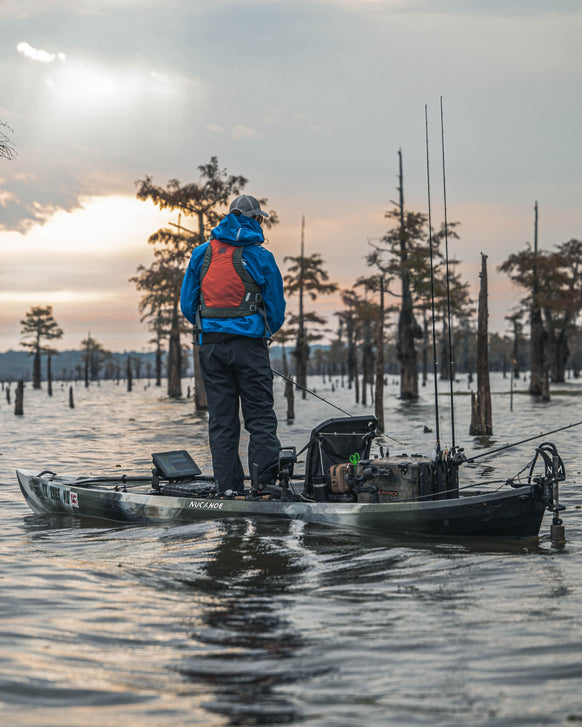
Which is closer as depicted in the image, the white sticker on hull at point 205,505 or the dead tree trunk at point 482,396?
the white sticker on hull at point 205,505

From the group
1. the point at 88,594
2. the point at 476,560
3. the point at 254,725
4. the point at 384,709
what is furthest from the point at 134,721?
the point at 476,560

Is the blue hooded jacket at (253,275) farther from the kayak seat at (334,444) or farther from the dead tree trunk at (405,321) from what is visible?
the dead tree trunk at (405,321)

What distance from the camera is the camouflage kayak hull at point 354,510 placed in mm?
6742

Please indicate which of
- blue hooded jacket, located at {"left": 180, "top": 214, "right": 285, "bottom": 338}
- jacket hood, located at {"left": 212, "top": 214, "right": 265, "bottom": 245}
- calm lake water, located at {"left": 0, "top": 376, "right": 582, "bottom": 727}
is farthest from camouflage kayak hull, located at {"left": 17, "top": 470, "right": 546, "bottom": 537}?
jacket hood, located at {"left": 212, "top": 214, "right": 265, "bottom": 245}

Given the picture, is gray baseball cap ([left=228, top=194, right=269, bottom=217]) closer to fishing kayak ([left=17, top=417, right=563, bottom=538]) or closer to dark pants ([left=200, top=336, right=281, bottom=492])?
dark pants ([left=200, top=336, right=281, bottom=492])

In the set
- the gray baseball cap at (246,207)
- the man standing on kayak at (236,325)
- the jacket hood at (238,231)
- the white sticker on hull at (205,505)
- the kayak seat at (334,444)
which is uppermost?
the gray baseball cap at (246,207)

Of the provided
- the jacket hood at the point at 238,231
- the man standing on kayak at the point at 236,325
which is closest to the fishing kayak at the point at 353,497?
the man standing on kayak at the point at 236,325

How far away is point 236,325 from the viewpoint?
800 cm

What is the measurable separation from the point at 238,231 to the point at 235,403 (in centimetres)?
182

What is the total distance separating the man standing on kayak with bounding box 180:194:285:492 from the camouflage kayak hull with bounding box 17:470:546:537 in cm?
48

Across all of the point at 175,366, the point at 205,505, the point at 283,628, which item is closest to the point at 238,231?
the point at 205,505

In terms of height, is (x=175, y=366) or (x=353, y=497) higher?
(x=175, y=366)

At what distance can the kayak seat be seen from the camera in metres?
7.90

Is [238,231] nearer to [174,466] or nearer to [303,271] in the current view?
[174,466]
